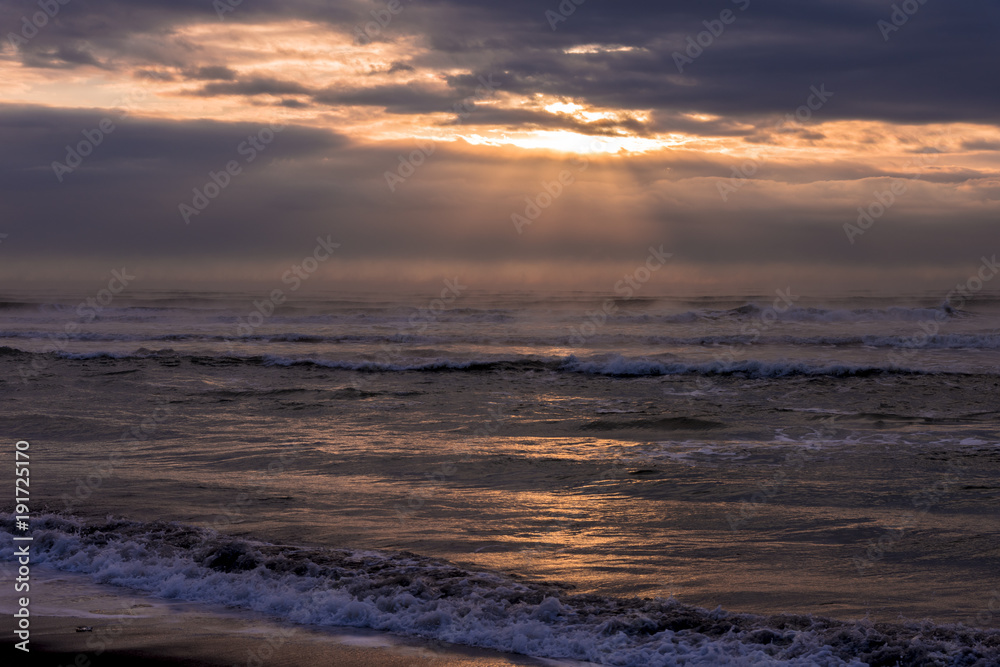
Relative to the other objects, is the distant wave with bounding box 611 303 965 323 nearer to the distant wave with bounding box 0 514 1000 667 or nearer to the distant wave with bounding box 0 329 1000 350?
the distant wave with bounding box 0 329 1000 350

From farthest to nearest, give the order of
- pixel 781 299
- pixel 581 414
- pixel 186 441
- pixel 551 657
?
pixel 781 299, pixel 581 414, pixel 186 441, pixel 551 657

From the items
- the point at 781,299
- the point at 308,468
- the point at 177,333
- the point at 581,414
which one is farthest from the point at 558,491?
the point at 781,299

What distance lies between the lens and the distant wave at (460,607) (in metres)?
4.84

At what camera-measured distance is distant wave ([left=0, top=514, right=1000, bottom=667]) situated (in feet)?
15.9

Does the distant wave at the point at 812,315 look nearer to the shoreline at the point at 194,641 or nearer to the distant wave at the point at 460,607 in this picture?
the distant wave at the point at 460,607

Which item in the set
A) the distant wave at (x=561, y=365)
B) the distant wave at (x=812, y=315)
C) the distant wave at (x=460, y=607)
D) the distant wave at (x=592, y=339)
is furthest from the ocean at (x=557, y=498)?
the distant wave at (x=812, y=315)

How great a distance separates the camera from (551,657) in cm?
495

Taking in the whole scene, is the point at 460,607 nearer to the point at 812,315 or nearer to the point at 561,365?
the point at 561,365

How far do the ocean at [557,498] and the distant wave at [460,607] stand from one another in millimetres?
21

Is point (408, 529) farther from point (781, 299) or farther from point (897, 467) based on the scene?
point (781, 299)

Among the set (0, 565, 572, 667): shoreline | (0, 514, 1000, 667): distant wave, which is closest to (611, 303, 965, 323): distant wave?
(0, 514, 1000, 667): distant wave

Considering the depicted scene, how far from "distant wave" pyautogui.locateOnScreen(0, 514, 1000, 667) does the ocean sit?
21 mm

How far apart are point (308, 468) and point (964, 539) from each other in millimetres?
7667

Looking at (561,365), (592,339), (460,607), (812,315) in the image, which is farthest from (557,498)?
(812,315)
